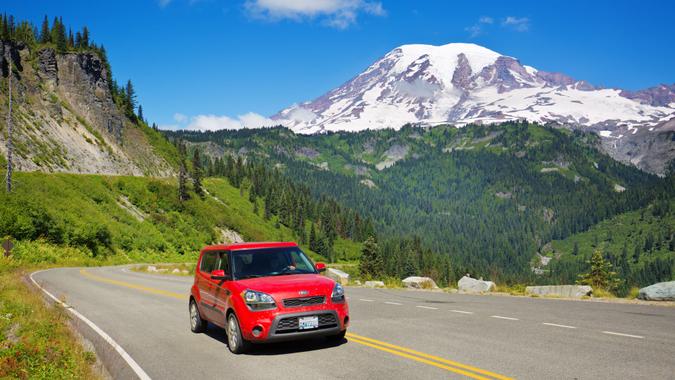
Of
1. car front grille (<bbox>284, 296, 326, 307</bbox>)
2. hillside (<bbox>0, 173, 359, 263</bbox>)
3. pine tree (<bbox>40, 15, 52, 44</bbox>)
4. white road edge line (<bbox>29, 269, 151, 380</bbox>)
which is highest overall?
pine tree (<bbox>40, 15, 52, 44</bbox>)

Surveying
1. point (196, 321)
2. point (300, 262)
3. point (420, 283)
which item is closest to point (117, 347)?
point (196, 321)

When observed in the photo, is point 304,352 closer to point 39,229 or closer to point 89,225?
point 39,229

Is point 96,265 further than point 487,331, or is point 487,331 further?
point 96,265

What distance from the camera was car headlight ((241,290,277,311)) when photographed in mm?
10039

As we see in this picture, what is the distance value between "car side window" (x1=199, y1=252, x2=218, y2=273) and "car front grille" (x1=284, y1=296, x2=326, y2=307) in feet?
9.97

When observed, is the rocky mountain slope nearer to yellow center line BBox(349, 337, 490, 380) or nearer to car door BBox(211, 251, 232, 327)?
car door BBox(211, 251, 232, 327)

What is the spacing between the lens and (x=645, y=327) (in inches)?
492

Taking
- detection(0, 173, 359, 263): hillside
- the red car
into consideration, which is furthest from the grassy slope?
the red car

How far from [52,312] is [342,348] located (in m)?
9.30

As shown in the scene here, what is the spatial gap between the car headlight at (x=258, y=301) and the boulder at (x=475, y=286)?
17429 millimetres

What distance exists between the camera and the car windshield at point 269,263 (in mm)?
11344

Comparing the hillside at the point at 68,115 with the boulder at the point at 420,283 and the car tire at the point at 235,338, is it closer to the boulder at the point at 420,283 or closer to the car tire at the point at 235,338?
the boulder at the point at 420,283

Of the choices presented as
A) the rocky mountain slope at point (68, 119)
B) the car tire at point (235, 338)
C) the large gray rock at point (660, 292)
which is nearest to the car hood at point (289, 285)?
the car tire at point (235, 338)

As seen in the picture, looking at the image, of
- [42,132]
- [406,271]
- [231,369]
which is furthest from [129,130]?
[231,369]
